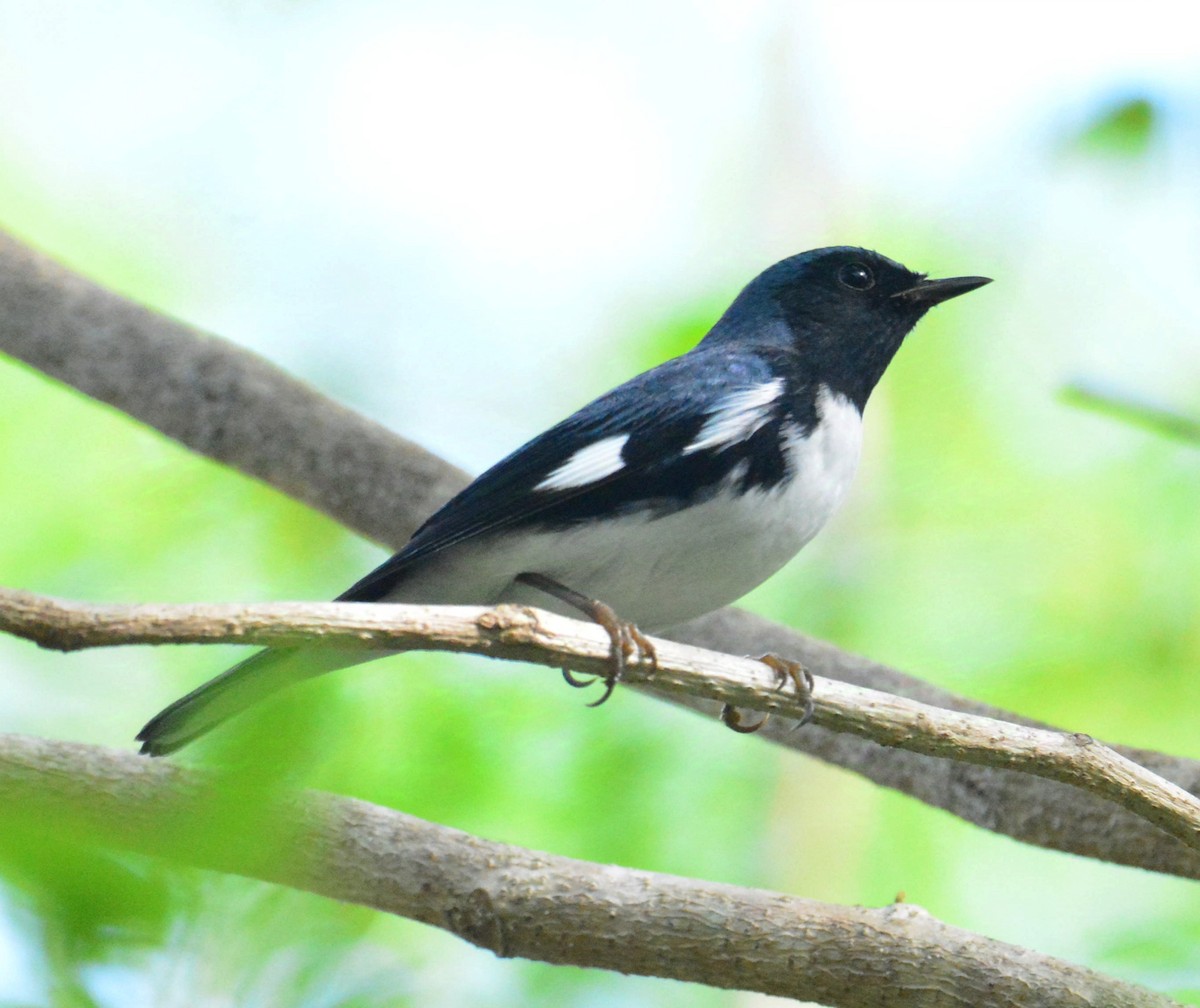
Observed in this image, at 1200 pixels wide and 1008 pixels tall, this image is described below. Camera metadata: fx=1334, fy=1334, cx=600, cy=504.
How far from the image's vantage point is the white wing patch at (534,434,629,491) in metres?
3.72

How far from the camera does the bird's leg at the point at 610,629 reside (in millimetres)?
2830

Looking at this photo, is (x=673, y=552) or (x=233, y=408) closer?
(x=673, y=552)

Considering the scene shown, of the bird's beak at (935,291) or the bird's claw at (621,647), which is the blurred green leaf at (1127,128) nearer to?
the bird's beak at (935,291)

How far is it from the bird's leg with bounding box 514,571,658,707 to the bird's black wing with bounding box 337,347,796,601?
0.58 feet

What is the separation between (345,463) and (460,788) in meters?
1.37

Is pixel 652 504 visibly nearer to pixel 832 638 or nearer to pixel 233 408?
pixel 233 408

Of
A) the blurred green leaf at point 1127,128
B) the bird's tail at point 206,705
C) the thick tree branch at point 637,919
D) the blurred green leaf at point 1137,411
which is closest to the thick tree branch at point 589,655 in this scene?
the thick tree branch at point 637,919

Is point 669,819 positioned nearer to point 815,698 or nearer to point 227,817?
point 815,698

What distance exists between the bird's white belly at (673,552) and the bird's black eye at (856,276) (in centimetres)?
91

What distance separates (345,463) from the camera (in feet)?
15.6

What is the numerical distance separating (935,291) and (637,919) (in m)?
2.58

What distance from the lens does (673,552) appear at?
368cm

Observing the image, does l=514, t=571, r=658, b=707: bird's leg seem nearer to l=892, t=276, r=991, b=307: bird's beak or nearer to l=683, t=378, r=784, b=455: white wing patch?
l=683, t=378, r=784, b=455: white wing patch

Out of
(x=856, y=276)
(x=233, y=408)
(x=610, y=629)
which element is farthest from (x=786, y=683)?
(x=233, y=408)
